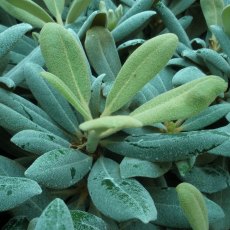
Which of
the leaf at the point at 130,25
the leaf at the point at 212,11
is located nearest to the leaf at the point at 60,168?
the leaf at the point at 130,25

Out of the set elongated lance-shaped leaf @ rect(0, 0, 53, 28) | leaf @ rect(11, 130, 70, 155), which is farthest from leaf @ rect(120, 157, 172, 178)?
elongated lance-shaped leaf @ rect(0, 0, 53, 28)

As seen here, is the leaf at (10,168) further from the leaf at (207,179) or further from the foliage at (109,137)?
the leaf at (207,179)

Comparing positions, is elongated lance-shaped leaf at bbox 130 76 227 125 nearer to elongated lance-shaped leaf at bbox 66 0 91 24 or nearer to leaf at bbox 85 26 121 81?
leaf at bbox 85 26 121 81

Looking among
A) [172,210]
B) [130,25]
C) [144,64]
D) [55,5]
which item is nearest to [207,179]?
[172,210]

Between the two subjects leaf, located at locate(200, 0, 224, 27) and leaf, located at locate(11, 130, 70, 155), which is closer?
leaf, located at locate(11, 130, 70, 155)

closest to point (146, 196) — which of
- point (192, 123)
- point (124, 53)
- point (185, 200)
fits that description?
point (185, 200)
